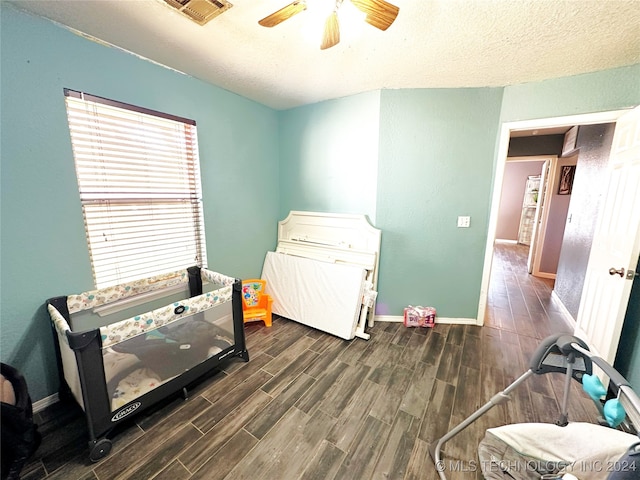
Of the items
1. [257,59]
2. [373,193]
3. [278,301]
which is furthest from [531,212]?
[257,59]

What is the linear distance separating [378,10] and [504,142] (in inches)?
73.3

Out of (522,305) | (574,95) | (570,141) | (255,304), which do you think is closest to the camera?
(574,95)

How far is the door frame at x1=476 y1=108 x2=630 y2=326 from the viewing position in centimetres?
199

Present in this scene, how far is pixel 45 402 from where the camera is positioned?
1623 millimetres

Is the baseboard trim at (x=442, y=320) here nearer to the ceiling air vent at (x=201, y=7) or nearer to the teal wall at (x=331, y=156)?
the teal wall at (x=331, y=156)

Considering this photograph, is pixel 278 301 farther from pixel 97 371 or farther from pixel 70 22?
pixel 70 22

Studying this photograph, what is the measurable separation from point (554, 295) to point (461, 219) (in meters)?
2.31

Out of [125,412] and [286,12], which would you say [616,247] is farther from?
[125,412]

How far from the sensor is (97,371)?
4.23 feet

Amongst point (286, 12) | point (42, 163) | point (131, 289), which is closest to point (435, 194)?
point (286, 12)

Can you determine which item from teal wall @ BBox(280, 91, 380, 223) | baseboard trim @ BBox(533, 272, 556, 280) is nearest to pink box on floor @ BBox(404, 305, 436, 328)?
teal wall @ BBox(280, 91, 380, 223)

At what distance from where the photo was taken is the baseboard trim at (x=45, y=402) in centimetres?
158

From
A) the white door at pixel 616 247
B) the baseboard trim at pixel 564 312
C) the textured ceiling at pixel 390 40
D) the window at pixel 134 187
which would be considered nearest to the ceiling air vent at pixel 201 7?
the textured ceiling at pixel 390 40

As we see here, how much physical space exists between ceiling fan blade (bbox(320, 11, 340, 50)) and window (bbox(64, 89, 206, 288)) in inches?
56.5
